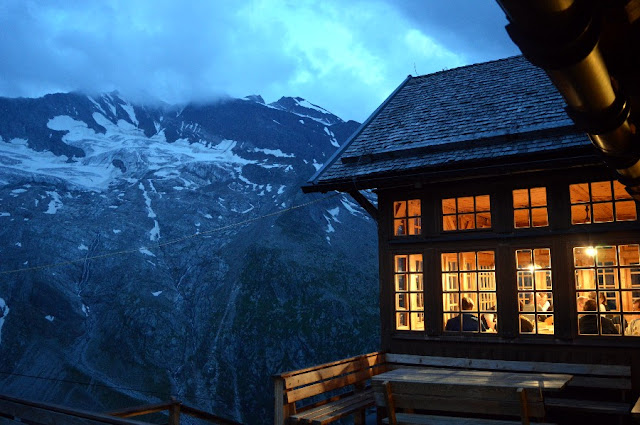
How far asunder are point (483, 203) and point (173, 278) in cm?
7598

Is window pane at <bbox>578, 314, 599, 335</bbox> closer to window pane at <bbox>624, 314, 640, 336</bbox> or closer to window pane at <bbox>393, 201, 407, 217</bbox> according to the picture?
window pane at <bbox>624, 314, 640, 336</bbox>

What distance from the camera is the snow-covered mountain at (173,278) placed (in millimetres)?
60938

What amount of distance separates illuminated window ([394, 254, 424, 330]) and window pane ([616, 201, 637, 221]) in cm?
333

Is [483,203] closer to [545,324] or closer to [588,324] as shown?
[545,324]

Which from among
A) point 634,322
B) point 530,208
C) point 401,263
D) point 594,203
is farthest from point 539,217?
point 401,263

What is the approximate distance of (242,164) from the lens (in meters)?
120

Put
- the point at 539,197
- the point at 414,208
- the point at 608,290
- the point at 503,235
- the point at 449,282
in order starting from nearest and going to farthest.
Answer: the point at 608,290 < the point at 539,197 < the point at 503,235 < the point at 449,282 < the point at 414,208

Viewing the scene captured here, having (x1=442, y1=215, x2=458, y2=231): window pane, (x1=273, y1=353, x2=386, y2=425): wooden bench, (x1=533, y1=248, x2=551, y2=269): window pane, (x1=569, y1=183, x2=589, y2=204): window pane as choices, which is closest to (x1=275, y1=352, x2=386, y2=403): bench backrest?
(x1=273, y1=353, x2=386, y2=425): wooden bench

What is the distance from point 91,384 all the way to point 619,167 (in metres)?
62.4

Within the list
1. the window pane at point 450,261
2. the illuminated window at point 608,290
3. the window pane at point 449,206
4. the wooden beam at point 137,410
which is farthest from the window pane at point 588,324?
the wooden beam at point 137,410

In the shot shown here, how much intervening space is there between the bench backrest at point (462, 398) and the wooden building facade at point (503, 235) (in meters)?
3.02

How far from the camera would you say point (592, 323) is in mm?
8320

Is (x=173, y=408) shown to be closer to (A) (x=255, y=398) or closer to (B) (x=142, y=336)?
(A) (x=255, y=398)

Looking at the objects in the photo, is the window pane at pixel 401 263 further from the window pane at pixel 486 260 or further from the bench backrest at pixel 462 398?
the bench backrest at pixel 462 398
